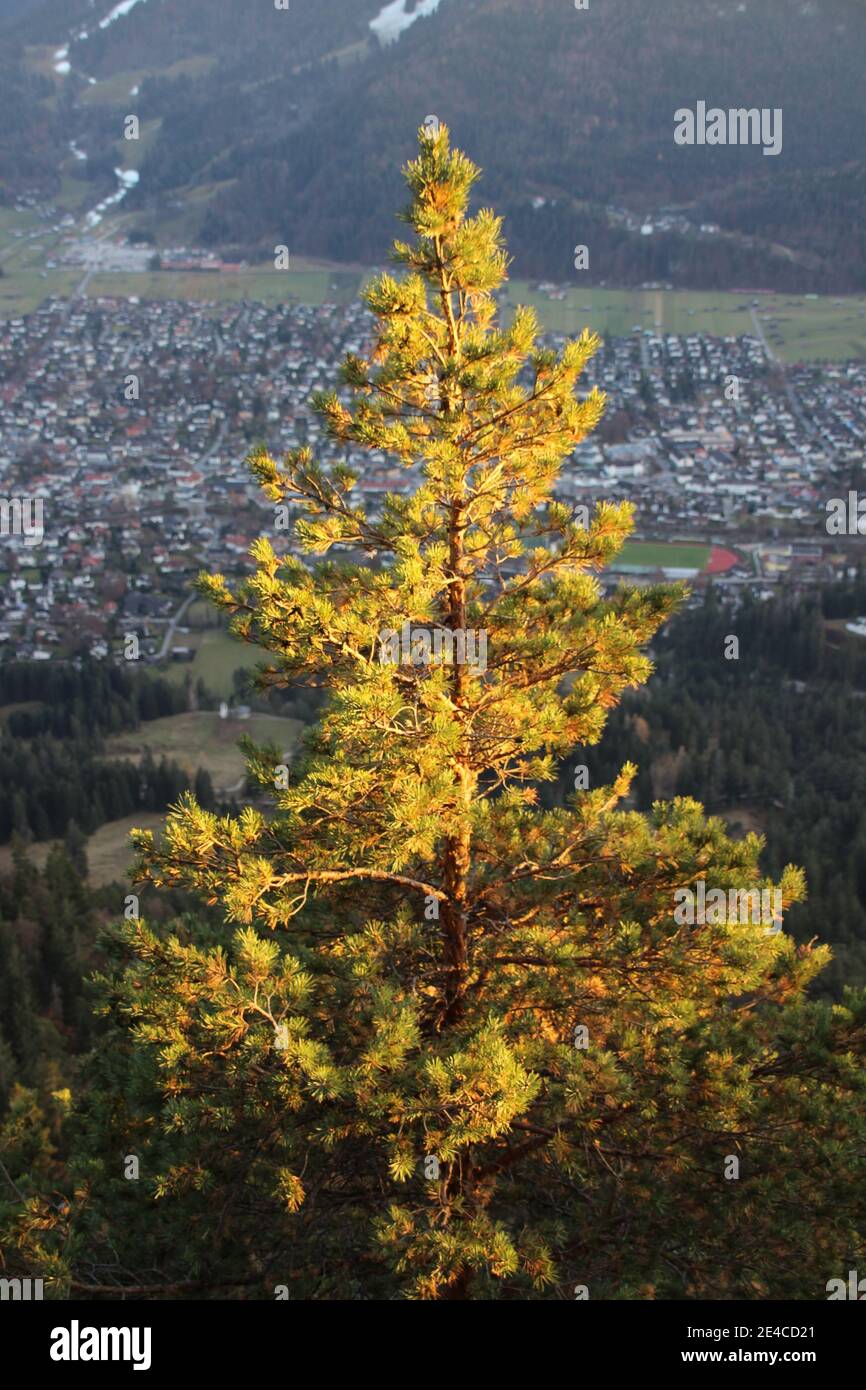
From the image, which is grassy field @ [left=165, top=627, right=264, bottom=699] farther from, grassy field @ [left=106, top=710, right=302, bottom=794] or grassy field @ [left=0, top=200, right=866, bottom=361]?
grassy field @ [left=0, top=200, right=866, bottom=361]

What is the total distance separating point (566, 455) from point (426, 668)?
6.39 ft

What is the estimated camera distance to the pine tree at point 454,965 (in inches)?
316

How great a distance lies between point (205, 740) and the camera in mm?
65938

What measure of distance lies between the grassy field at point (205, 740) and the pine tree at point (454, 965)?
164 feet

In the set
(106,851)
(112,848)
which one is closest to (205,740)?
(112,848)

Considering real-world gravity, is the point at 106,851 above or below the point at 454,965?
below

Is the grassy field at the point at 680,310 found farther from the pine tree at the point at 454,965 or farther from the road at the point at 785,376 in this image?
the pine tree at the point at 454,965

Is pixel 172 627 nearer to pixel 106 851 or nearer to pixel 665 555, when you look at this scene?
pixel 106 851

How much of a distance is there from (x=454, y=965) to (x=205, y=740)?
57.9 metres

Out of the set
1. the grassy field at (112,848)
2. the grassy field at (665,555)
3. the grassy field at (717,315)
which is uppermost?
the grassy field at (717,315)

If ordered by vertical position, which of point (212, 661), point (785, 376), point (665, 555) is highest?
point (785, 376)

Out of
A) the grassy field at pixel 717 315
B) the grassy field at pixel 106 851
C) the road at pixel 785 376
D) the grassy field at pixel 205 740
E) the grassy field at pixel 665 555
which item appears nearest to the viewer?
the grassy field at pixel 106 851

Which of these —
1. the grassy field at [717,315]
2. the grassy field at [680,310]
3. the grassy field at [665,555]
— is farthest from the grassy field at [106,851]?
the grassy field at [717,315]
